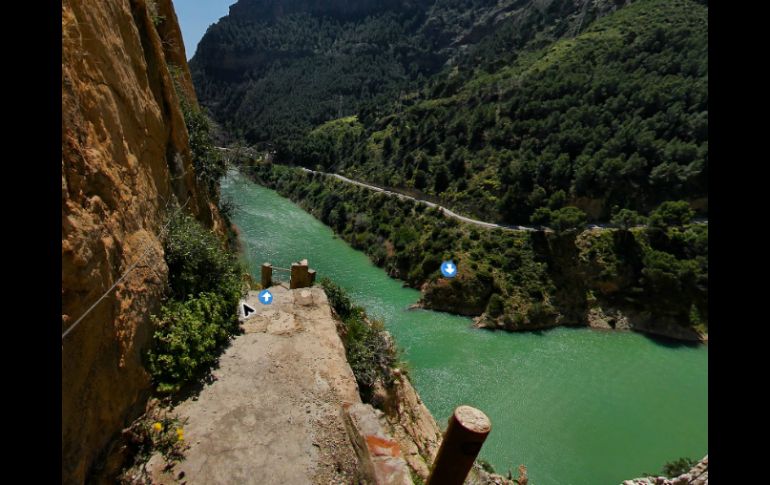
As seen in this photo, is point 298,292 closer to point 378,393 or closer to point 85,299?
point 378,393

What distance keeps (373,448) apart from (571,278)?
28937 mm

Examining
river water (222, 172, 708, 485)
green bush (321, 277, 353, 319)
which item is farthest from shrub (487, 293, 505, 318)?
green bush (321, 277, 353, 319)

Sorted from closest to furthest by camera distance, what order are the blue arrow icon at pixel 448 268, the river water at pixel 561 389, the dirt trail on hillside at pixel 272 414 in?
the dirt trail on hillside at pixel 272 414 < the blue arrow icon at pixel 448 268 < the river water at pixel 561 389

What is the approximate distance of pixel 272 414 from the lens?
18.8 ft

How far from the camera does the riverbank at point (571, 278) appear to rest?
92.5 feet

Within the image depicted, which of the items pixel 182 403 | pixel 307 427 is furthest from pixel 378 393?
pixel 182 403

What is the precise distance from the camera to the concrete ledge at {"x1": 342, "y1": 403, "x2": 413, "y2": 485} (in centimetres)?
463

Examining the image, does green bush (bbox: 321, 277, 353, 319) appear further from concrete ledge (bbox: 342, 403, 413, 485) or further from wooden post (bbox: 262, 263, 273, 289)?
concrete ledge (bbox: 342, 403, 413, 485)

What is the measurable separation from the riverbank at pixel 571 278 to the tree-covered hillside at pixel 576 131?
3207 mm

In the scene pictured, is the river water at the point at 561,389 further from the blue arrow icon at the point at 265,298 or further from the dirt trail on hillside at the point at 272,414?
the dirt trail on hillside at the point at 272,414

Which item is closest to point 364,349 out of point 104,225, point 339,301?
point 339,301

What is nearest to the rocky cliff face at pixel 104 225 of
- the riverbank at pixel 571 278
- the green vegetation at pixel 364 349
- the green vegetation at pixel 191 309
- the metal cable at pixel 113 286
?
the metal cable at pixel 113 286

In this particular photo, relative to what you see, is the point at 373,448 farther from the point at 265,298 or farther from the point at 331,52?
the point at 331,52

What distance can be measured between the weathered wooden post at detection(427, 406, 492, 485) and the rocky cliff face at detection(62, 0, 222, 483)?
3.47m
